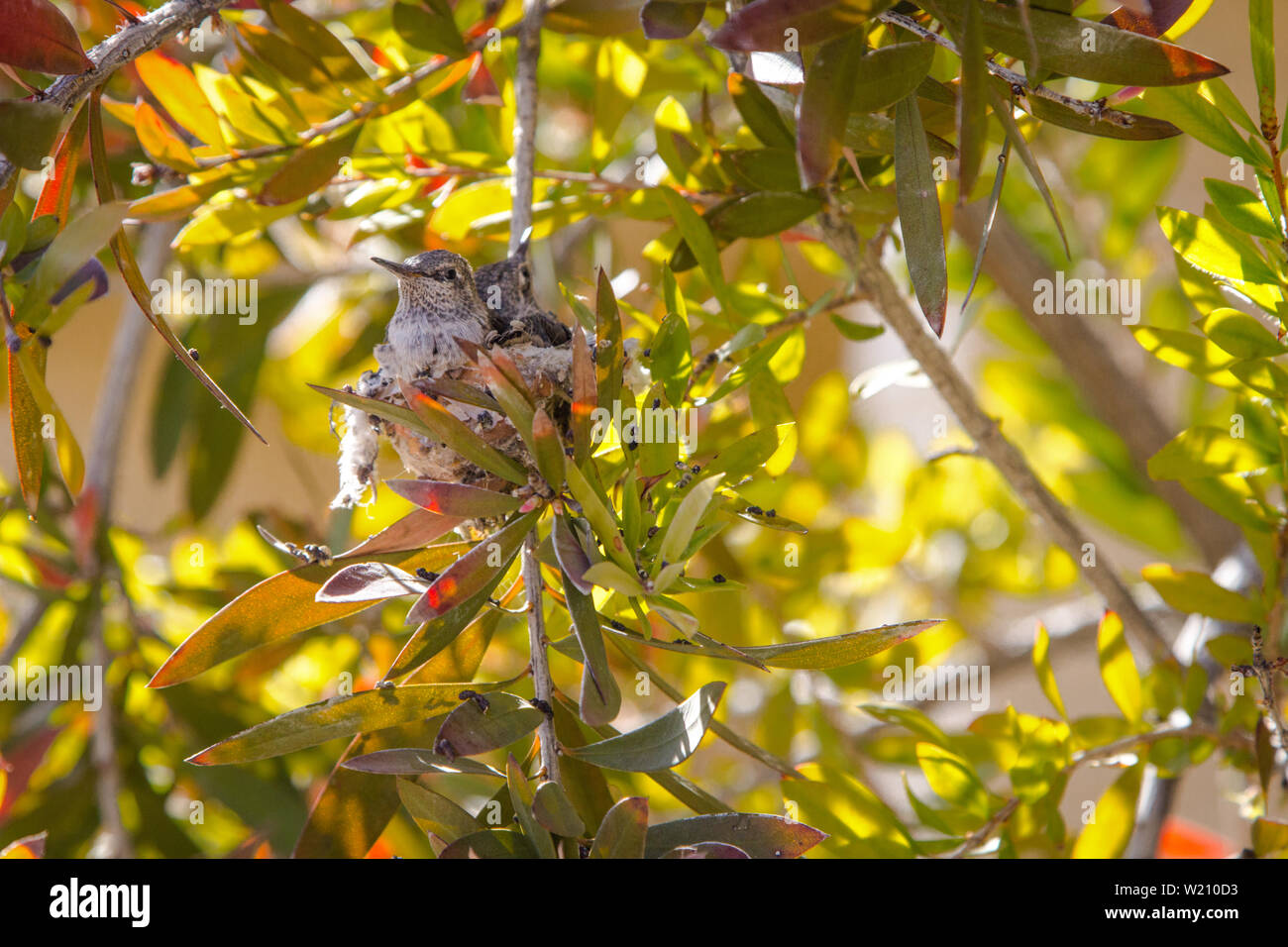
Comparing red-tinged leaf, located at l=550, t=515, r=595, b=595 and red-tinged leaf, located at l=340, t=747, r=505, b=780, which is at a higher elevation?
red-tinged leaf, located at l=550, t=515, r=595, b=595

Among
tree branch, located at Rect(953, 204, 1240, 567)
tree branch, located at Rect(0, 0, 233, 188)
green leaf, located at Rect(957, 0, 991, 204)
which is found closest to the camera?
green leaf, located at Rect(957, 0, 991, 204)

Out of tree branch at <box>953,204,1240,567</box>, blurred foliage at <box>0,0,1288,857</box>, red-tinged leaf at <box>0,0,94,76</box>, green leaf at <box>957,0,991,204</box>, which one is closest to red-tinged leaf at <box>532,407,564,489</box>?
blurred foliage at <box>0,0,1288,857</box>

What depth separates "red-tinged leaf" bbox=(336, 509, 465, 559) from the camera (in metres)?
0.54

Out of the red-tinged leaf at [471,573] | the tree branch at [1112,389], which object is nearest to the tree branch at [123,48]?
the red-tinged leaf at [471,573]

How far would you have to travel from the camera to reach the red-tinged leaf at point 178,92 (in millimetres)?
741

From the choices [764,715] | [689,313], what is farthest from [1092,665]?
[689,313]

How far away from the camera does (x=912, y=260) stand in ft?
1.75

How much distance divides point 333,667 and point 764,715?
1.88 ft

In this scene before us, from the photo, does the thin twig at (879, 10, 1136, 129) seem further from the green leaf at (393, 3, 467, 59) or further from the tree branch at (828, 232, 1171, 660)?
the green leaf at (393, 3, 467, 59)

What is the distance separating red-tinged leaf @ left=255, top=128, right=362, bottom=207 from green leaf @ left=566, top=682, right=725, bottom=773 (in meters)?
0.45

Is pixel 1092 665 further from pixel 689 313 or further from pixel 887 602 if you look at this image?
pixel 689 313

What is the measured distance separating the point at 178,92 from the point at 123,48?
22cm

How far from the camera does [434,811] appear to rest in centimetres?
53

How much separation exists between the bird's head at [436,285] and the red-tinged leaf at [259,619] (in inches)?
14.1
